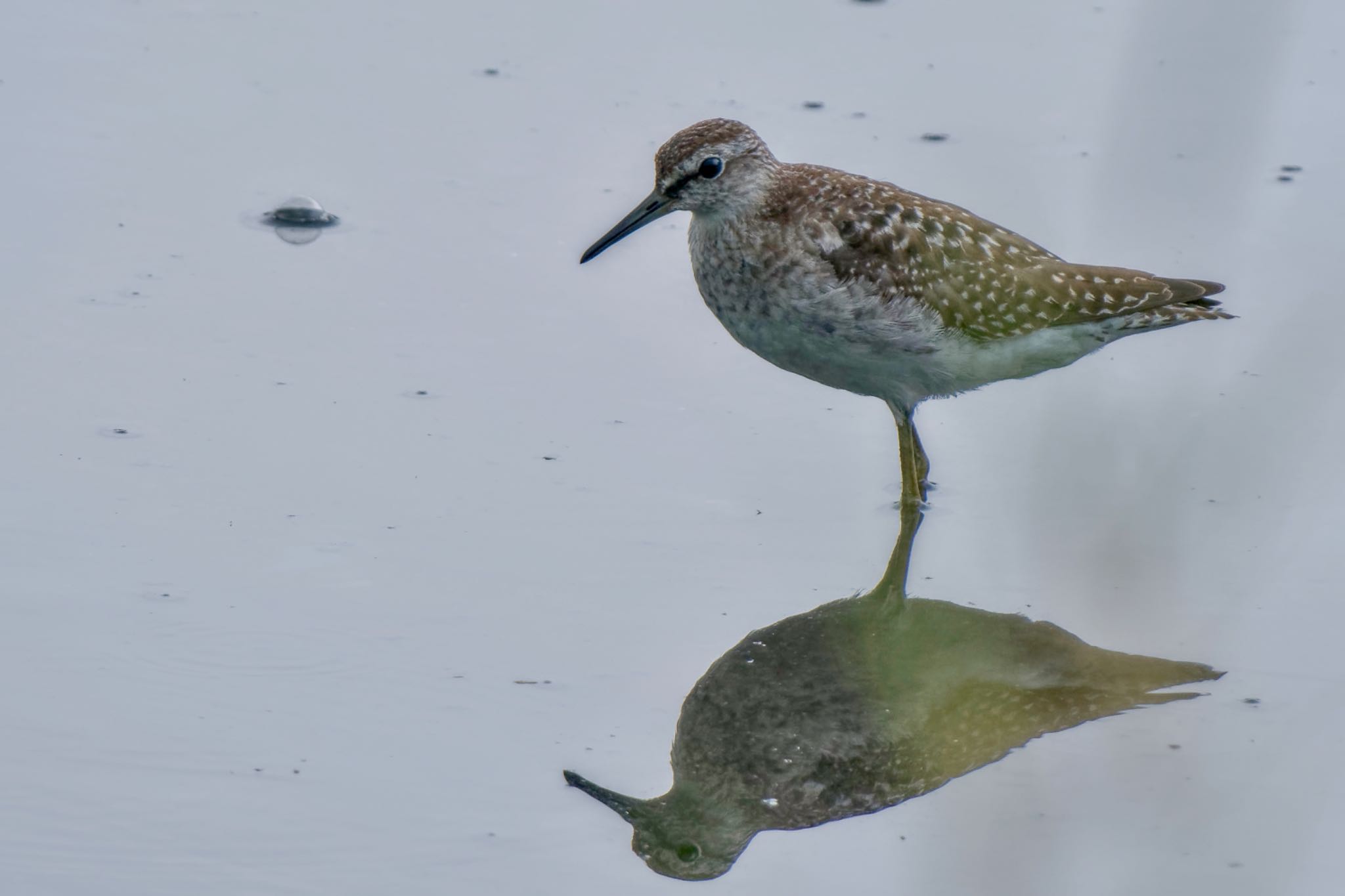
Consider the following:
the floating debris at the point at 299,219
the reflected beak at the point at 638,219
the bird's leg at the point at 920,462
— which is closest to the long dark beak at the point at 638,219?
the reflected beak at the point at 638,219

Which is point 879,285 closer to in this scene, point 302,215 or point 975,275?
point 975,275

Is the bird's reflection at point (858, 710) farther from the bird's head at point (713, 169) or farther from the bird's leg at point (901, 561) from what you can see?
the bird's head at point (713, 169)

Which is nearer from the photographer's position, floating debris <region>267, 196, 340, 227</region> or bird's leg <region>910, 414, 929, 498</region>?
bird's leg <region>910, 414, 929, 498</region>

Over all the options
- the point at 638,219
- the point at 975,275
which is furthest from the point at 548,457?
the point at 975,275

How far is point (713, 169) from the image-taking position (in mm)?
7035

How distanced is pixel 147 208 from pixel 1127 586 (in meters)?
6.64

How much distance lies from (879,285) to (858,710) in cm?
187

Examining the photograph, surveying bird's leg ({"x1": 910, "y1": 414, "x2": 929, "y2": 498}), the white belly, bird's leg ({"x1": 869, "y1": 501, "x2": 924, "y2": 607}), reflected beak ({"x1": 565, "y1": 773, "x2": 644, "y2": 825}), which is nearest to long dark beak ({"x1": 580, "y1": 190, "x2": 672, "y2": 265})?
the white belly

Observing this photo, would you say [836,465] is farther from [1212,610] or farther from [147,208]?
[147,208]

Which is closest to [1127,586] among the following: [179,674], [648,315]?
[179,674]

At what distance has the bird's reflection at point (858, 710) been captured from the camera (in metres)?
5.15

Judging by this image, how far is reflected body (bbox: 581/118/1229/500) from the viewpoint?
6.81 meters

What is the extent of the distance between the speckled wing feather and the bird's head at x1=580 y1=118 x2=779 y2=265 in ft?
0.93

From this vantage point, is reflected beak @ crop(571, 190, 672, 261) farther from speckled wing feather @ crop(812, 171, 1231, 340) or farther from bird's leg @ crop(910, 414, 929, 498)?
bird's leg @ crop(910, 414, 929, 498)
